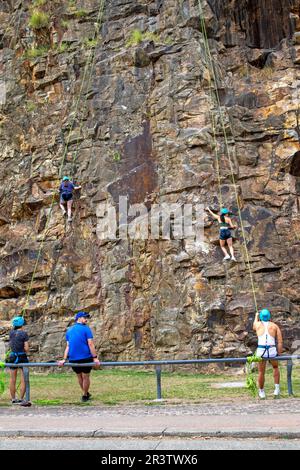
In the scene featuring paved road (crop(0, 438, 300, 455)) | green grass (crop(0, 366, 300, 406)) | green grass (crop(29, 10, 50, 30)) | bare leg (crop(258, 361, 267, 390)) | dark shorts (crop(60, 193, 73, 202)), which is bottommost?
green grass (crop(0, 366, 300, 406))

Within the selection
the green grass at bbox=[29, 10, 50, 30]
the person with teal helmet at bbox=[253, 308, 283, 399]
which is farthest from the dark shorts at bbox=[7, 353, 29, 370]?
the green grass at bbox=[29, 10, 50, 30]

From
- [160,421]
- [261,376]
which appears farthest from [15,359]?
[261,376]

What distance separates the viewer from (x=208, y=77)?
64.7 feet

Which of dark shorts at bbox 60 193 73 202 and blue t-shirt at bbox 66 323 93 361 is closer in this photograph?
blue t-shirt at bbox 66 323 93 361

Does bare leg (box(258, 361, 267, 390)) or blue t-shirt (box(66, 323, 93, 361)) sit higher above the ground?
blue t-shirt (box(66, 323, 93, 361))

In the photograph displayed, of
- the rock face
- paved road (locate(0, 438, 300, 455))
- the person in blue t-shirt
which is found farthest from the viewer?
the rock face

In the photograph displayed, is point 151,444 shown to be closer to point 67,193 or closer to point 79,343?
point 79,343

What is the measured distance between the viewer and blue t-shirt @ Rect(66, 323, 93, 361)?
11570 mm

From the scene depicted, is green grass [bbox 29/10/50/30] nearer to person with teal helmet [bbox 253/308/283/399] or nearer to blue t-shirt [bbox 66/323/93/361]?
blue t-shirt [bbox 66/323/93/361]

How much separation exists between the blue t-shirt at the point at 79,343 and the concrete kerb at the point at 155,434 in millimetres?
3236

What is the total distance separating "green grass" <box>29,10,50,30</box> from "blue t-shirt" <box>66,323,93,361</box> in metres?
14.6

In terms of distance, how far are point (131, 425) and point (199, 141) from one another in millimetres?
11497

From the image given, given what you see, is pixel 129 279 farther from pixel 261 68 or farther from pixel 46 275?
pixel 261 68

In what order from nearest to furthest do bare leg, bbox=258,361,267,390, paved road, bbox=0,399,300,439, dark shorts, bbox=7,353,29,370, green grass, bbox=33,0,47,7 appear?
paved road, bbox=0,399,300,439
bare leg, bbox=258,361,267,390
dark shorts, bbox=7,353,29,370
green grass, bbox=33,0,47,7
